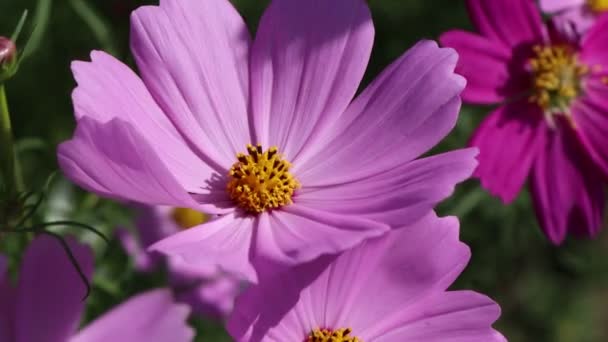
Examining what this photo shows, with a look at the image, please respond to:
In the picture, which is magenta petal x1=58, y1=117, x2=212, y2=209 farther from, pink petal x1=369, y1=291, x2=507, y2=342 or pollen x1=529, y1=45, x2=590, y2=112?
pollen x1=529, y1=45, x2=590, y2=112

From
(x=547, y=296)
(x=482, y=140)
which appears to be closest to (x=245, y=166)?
(x=482, y=140)

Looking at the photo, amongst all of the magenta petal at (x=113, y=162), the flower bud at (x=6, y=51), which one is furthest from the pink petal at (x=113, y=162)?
the flower bud at (x=6, y=51)

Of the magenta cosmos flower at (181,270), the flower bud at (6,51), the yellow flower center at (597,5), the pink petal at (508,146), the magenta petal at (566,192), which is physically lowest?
the magenta cosmos flower at (181,270)

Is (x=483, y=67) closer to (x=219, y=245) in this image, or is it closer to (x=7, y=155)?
(x=219, y=245)

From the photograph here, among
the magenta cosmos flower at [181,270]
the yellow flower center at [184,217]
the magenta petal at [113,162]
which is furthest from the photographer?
the yellow flower center at [184,217]

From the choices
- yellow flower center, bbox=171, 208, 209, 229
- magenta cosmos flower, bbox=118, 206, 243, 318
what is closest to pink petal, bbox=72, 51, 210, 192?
magenta cosmos flower, bbox=118, 206, 243, 318

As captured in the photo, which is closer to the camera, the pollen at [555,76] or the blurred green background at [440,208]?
the pollen at [555,76]

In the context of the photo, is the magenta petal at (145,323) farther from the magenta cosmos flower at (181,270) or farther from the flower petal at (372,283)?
the magenta cosmos flower at (181,270)
